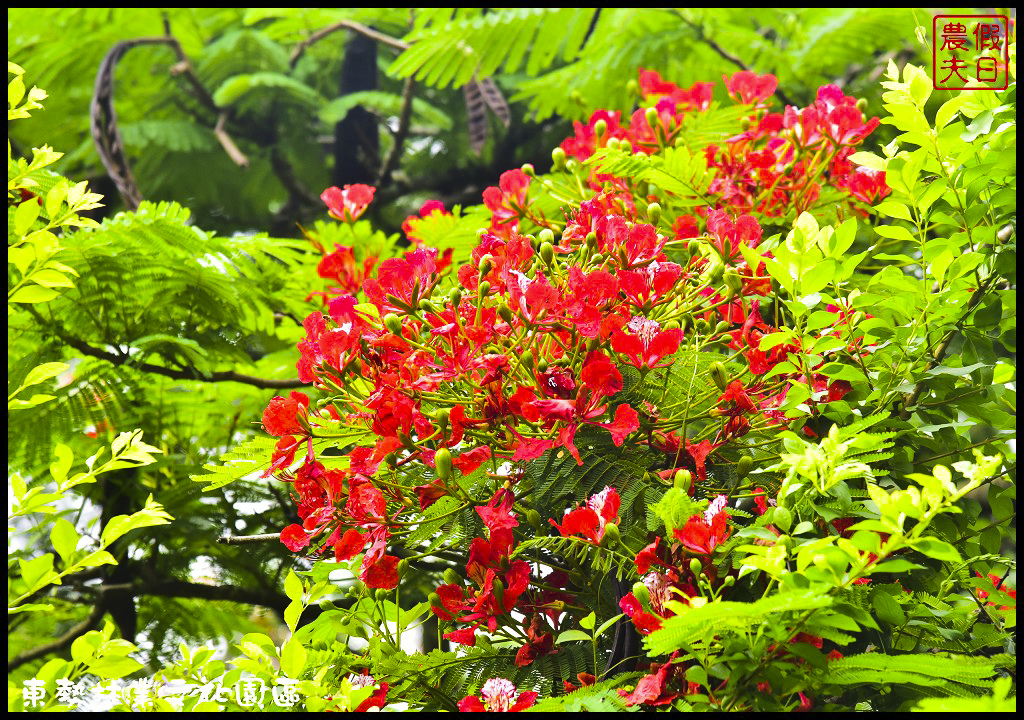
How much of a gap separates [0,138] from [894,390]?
140 cm

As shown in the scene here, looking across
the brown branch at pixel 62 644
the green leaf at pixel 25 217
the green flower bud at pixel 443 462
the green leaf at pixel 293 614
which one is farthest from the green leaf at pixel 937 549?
the brown branch at pixel 62 644

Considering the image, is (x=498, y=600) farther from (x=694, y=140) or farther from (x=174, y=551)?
(x=174, y=551)

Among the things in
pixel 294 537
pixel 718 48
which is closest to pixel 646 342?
pixel 294 537

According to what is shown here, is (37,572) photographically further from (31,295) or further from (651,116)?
(651,116)

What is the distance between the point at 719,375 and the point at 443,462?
403 mm

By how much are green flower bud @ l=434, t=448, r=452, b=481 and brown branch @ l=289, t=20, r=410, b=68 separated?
75.8 inches

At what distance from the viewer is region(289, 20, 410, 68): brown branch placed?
2.92 meters

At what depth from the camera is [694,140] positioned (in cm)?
181

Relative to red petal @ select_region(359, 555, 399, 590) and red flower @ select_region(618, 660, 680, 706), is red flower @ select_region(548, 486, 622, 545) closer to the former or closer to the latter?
red flower @ select_region(618, 660, 680, 706)

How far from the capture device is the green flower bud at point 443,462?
3.76 feet

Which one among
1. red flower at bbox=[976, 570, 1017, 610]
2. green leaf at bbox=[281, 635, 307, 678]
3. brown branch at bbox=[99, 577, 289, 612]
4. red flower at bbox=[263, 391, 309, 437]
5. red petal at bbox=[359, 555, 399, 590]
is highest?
red flower at bbox=[263, 391, 309, 437]

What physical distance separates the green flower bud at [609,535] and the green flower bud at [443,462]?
0.22 meters

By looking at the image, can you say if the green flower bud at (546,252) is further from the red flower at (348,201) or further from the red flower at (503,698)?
the red flower at (348,201)

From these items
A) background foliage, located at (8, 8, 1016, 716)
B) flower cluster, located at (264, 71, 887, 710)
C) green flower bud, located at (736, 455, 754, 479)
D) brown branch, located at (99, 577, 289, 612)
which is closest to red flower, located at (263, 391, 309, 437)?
flower cluster, located at (264, 71, 887, 710)
